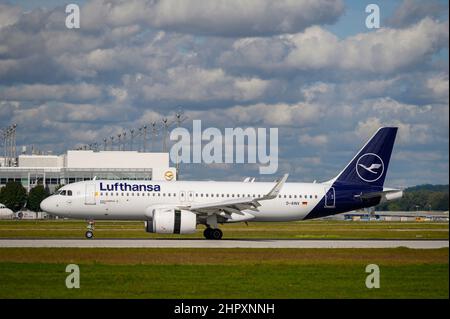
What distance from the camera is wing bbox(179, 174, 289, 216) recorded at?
5188cm

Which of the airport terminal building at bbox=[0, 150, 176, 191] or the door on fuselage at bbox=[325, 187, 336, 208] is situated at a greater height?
the airport terminal building at bbox=[0, 150, 176, 191]

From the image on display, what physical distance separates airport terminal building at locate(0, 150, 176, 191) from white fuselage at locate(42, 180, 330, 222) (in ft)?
267

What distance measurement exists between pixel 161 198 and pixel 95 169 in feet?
308

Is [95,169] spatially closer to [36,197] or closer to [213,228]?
[36,197]

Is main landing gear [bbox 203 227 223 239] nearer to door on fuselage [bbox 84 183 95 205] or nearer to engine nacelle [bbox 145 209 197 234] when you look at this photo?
Result: engine nacelle [bbox 145 209 197 234]

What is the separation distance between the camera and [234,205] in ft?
171

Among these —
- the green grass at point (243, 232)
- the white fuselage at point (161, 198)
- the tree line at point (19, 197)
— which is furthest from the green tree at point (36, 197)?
the white fuselage at point (161, 198)

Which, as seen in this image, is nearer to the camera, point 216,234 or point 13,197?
point 216,234

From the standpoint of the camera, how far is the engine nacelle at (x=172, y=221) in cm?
5028

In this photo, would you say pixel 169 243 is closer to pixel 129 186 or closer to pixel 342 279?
pixel 129 186

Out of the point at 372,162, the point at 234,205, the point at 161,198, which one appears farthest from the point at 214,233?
the point at 372,162

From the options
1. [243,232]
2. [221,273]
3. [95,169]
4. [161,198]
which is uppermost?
[95,169]

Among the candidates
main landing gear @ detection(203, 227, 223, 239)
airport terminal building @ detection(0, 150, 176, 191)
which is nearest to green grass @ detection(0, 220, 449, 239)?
main landing gear @ detection(203, 227, 223, 239)
